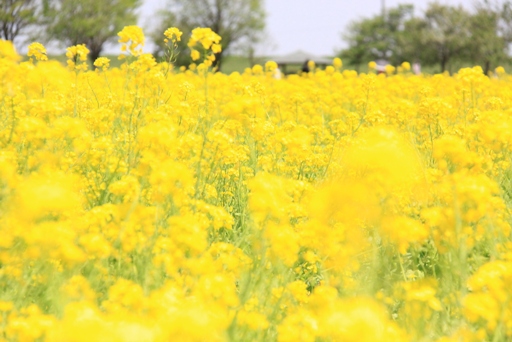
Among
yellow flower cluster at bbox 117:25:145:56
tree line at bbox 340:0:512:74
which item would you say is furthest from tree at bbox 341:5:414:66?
yellow flower cluster at bbox 117:25:145:56

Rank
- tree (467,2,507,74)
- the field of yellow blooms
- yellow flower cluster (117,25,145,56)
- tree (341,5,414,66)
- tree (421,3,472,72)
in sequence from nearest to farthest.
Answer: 1. the field of yellow blooms
2. yellow flower cluster (117,25,145,56)
3. tree (467,2,507,74)
4. tree (421,3,472,72)
5. tree (341,5,414,66)

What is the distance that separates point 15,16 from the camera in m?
22.2

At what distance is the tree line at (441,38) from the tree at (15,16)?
19.1m

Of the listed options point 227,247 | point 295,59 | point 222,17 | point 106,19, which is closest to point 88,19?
point 106,19

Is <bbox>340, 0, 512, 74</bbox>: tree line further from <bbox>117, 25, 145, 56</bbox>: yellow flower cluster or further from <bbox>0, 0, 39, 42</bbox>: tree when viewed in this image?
<bbox>117, 25, 145, 56</bbox>: yellow flower cluster

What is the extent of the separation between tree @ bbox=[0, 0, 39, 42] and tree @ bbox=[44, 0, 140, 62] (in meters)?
0.73

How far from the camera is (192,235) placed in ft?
7.61

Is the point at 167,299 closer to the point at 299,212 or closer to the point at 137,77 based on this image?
the point at 299,212

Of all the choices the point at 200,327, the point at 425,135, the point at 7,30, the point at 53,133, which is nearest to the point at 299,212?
the point at 53,133

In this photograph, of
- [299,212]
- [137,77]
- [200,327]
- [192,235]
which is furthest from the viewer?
[137,77]

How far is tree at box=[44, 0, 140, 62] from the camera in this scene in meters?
24.2

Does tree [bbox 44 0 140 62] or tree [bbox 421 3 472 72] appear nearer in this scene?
tree [bbox 44 0 140 62]

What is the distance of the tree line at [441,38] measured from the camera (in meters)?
29.0

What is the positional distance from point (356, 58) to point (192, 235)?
184ft
